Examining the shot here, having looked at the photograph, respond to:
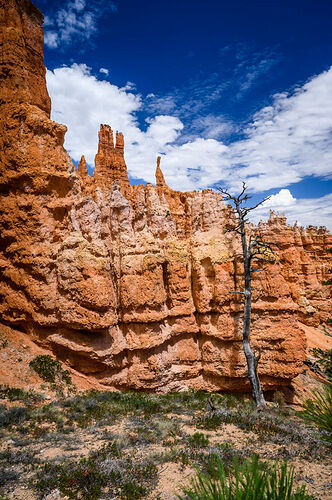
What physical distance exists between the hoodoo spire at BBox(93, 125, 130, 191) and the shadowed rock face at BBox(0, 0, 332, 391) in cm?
6

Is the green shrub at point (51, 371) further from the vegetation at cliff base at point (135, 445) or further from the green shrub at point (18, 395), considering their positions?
the green shrub at point (18, 395)

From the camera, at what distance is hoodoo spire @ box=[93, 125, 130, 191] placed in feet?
49.3

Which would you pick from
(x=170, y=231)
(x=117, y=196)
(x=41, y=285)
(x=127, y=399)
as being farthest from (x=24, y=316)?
(x=170, y=231)

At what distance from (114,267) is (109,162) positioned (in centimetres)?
570

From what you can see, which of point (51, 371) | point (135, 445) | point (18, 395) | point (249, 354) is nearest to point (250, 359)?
point (249, 354)

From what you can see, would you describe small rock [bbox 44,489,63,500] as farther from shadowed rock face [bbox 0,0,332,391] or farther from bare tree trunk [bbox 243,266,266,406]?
bare tree trunk [bbox 243,266,266,406]

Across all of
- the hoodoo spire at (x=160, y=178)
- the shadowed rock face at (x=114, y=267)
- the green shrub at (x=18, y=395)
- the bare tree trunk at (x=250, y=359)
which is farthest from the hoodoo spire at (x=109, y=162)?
the green shrub at (x=18, y=395)

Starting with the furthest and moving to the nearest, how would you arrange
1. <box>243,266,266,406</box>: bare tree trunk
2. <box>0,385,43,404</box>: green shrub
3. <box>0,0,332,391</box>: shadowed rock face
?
<box>243,266,266,406</box>: bare tree trunk
<box>0,0,332,391</box>: shadowed rock face
<box>0,385,43,404</box>: green shrub

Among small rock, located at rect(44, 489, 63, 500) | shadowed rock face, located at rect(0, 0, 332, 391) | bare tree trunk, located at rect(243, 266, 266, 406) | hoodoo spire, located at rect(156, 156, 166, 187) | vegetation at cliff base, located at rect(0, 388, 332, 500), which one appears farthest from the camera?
hoodoo spire, located at rect(156, 156, 166, 187)

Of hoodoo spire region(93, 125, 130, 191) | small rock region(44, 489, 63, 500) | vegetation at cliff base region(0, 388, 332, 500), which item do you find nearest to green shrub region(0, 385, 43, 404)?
vegetation at cliff base region(0, 388, 332, 500)

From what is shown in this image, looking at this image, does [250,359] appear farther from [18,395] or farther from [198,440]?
[18,395]

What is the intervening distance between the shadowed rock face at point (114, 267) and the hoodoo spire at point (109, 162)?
0.18ft

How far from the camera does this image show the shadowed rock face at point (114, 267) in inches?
496

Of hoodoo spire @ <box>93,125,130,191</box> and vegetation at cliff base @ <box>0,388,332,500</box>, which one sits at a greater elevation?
hoodoo spire @ <box>93,125,130,191</box>
